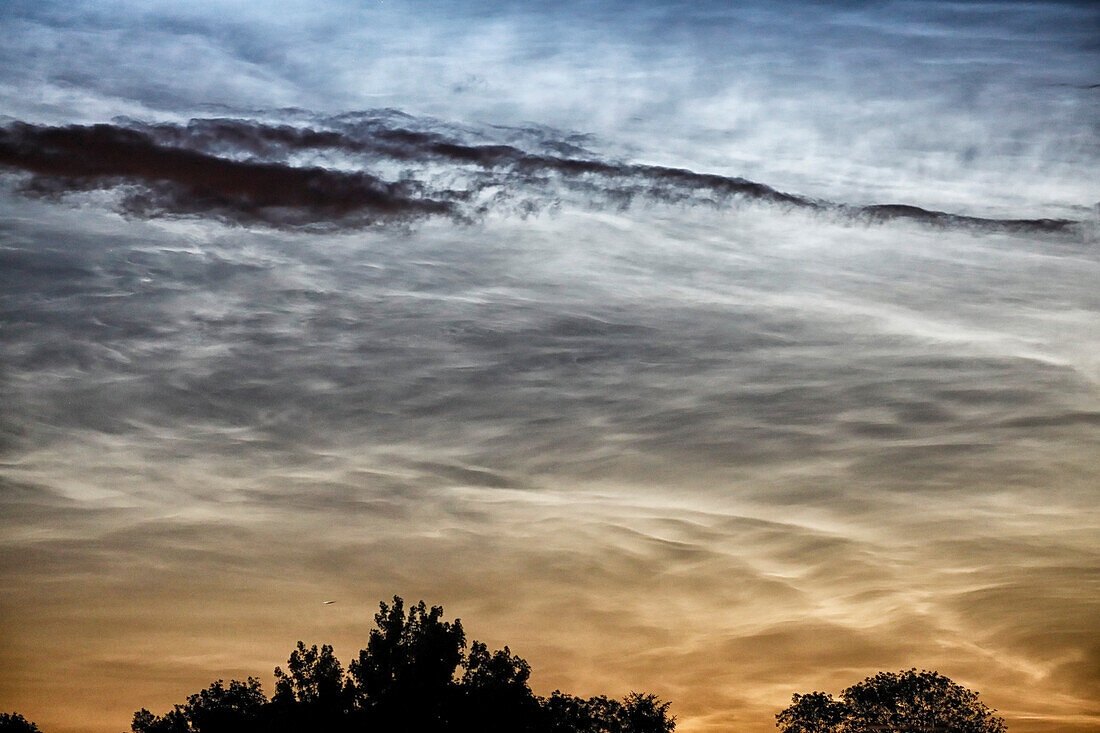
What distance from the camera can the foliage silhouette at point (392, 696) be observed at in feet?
104

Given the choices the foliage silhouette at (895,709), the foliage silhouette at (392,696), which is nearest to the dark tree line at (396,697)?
the foliage silhouette at (392,696)

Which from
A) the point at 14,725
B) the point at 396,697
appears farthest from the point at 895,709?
the point at 14,725

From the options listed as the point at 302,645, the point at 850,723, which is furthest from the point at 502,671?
the point at 850,723

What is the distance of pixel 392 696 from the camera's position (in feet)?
107

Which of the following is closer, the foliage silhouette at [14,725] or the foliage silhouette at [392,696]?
the foliage silhouette at [392,696]

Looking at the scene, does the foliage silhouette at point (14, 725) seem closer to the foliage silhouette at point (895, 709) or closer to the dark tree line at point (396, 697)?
Result: the dark tree line at point (396, 697)

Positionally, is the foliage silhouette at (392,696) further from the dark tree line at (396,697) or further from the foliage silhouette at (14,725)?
the foliage silhouette at (14,725)

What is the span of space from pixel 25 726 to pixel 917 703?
141 ft

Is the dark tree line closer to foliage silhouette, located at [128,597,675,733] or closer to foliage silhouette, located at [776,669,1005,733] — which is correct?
foliage silhouette, located at [128,597,675,733]

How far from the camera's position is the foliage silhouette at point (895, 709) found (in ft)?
143

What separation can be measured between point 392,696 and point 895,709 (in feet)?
81.6

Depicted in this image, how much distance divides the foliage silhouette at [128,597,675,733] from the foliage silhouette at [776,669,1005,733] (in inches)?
650

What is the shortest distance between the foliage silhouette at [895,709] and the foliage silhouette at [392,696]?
54.1 feet

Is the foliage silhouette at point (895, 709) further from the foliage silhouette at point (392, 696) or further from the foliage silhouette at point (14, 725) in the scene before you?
the foliage silhouette at point (14, 725)
